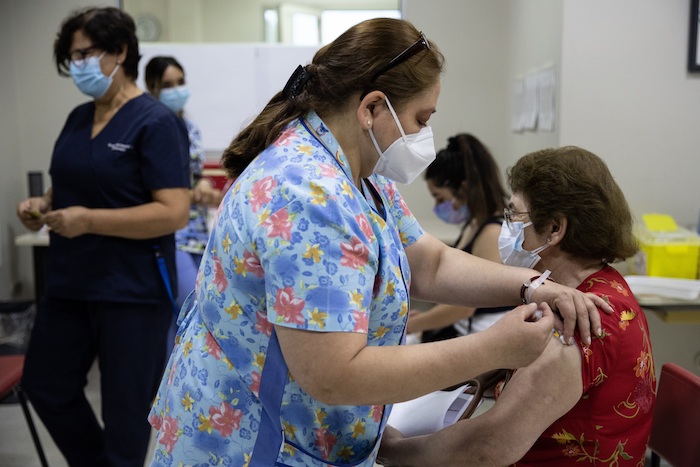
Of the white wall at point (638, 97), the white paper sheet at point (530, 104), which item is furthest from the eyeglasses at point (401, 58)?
the white paper sheet at point (530, 104)

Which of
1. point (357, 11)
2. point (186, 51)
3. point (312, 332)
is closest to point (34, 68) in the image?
point (186, 51)

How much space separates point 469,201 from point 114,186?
4.03 feet

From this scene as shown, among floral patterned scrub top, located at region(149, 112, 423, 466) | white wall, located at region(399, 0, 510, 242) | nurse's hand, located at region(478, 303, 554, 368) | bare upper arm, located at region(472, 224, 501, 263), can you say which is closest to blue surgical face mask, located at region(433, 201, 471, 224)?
bare upper arm, located at region(472, 224, 501, 263)

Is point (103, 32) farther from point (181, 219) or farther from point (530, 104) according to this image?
point (530, 104)

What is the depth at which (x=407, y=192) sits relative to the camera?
5.21m

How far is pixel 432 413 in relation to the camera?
4.94 ft

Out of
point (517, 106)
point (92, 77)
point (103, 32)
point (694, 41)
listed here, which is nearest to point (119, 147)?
point (92, 77)

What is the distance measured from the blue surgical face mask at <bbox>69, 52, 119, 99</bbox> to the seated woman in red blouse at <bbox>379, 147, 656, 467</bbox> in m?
1.31

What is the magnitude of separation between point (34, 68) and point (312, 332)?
4672 mm

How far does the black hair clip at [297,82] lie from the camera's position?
48.0 inches

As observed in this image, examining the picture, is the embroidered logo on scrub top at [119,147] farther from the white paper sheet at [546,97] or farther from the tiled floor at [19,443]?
the white paper sheet at [546,97]

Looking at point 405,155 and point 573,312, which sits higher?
point 405,155

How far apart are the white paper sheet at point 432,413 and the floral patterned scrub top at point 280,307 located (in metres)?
0.24

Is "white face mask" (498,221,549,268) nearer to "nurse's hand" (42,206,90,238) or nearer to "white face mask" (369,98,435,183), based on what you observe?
"white face mask" (369,98,435,183)
